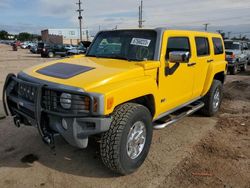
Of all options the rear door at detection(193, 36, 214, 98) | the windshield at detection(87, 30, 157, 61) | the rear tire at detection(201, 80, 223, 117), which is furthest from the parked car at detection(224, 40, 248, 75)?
the windshield at detection(87, 30, 157, 61)

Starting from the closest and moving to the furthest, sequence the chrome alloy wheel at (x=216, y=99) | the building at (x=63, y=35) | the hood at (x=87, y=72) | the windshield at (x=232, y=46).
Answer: the hood at (x=87, y=72) < the chrome alloy wheel at (x=216, y=99) < the windshield at (x=232, y=46) < the building at (x=63, y=35)

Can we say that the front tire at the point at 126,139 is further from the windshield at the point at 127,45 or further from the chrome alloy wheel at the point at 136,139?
the windshield at the point at 127,45

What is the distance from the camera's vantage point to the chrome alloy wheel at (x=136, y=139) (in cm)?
346

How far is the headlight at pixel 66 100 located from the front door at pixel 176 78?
1.53 m

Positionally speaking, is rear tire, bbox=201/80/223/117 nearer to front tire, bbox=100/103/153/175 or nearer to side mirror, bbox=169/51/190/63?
side mirror, bbox=169/51/190/63

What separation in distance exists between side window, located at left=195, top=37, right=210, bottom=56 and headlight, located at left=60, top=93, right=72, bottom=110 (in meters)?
3.13

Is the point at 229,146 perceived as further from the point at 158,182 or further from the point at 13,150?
the point at 13,150

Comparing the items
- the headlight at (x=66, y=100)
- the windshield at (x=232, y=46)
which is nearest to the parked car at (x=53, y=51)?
the windshield at (x=232, y=46)

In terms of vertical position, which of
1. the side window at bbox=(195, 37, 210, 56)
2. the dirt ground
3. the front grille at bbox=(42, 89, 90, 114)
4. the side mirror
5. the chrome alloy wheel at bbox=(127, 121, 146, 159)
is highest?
the side window at bbox=(195, 37, 210, 56)

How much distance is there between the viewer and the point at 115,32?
4711 mm

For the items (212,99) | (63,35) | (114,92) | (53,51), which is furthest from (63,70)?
(63,35)

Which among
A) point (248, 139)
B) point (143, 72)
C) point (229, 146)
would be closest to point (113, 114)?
point (143, 72)

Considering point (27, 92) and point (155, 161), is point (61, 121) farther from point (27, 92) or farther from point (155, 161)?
point (155, 161)

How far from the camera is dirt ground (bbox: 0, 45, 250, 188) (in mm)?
3389
